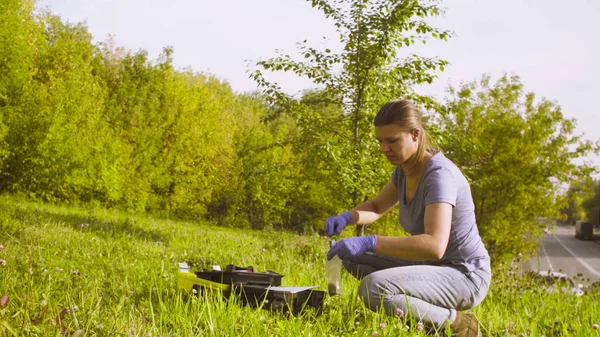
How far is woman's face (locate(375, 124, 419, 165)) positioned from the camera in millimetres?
3496

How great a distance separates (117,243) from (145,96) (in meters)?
19.6

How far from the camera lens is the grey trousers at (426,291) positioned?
345cm

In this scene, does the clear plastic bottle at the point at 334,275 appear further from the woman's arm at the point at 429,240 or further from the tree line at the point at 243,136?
the tree line at the point at 243,136

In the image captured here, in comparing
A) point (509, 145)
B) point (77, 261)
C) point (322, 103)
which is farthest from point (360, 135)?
point (509, 145)

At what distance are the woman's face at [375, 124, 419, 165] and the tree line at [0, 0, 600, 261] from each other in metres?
6.37

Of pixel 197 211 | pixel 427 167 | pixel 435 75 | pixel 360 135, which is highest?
pixel 435 75

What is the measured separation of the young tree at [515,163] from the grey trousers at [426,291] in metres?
21.1

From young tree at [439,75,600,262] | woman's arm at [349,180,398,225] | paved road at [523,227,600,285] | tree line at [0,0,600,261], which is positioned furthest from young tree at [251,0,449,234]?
paved road at [523,227,600,285]

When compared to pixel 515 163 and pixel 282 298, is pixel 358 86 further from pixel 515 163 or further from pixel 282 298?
pixel 515 163

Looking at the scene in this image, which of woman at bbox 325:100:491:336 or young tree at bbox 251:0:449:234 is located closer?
woman at bbox 325:100:491:336

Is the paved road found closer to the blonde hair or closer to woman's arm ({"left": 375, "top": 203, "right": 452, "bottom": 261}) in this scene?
the blonde hair

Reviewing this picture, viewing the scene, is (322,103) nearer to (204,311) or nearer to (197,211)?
(204,311)

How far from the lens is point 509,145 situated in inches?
981

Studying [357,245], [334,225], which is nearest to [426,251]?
[357,245]
